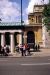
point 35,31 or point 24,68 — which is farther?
point 35,31

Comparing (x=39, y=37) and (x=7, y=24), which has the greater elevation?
(x=7, y=24)

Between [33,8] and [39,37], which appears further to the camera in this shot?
[33,8]

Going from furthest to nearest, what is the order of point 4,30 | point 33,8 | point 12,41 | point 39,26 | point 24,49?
point 33,8 < point 39,26 < point 4,30 < point 12,41 < point 24,49

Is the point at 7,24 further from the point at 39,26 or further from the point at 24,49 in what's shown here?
the point at 39,26

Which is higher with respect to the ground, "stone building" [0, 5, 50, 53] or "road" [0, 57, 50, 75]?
"road" [0, 57, 50, 75]

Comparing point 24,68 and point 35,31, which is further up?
point 24,68

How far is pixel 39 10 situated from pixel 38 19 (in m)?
2.23

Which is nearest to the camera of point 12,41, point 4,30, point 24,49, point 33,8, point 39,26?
point 24,49

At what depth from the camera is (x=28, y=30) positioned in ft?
290

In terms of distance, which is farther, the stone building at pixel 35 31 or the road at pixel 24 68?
the stone building at pixel 35 31

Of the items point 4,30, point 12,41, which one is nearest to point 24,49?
point 12,41

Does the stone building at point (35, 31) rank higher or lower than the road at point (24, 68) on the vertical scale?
lower

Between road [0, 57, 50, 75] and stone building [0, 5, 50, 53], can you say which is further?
stone building [0, 5, 50, 53]

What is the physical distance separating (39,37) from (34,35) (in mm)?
3985
